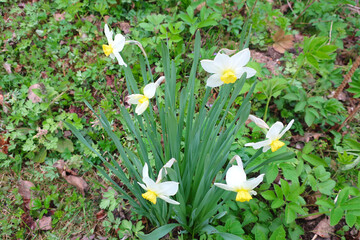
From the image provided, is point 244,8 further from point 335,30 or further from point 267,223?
point 267,223

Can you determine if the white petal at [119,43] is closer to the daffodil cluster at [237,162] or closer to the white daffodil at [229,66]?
the daffodil cluster at [237,162]

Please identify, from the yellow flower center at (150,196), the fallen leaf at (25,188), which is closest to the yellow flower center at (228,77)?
the yellow flower center at (150,196)

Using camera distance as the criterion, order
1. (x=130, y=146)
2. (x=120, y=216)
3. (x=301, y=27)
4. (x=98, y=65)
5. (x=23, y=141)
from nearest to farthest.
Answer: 1. (x=120, y=216)
2. (x=130, y=146)
3. (x=23, y=141)
4. (x=98, y=65)
5. (x=301, y=27)

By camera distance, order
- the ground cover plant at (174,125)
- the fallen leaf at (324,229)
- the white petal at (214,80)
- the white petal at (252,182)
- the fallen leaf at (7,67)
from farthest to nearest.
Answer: the fallen leaf at (7,67) < the fallen leaf at (324,229) < the ground cover plant at (174,125) < the white petal at (214,80) < the white petal at (252,182)

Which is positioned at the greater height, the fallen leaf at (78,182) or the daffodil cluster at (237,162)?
the daffodil cluster at (237,162)

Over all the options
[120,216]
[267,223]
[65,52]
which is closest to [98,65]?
[65,52]

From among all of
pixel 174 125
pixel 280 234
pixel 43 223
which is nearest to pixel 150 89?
pixel 174 125

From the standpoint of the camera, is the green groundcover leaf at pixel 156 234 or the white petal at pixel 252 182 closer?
the white petal at pixel 252 182
